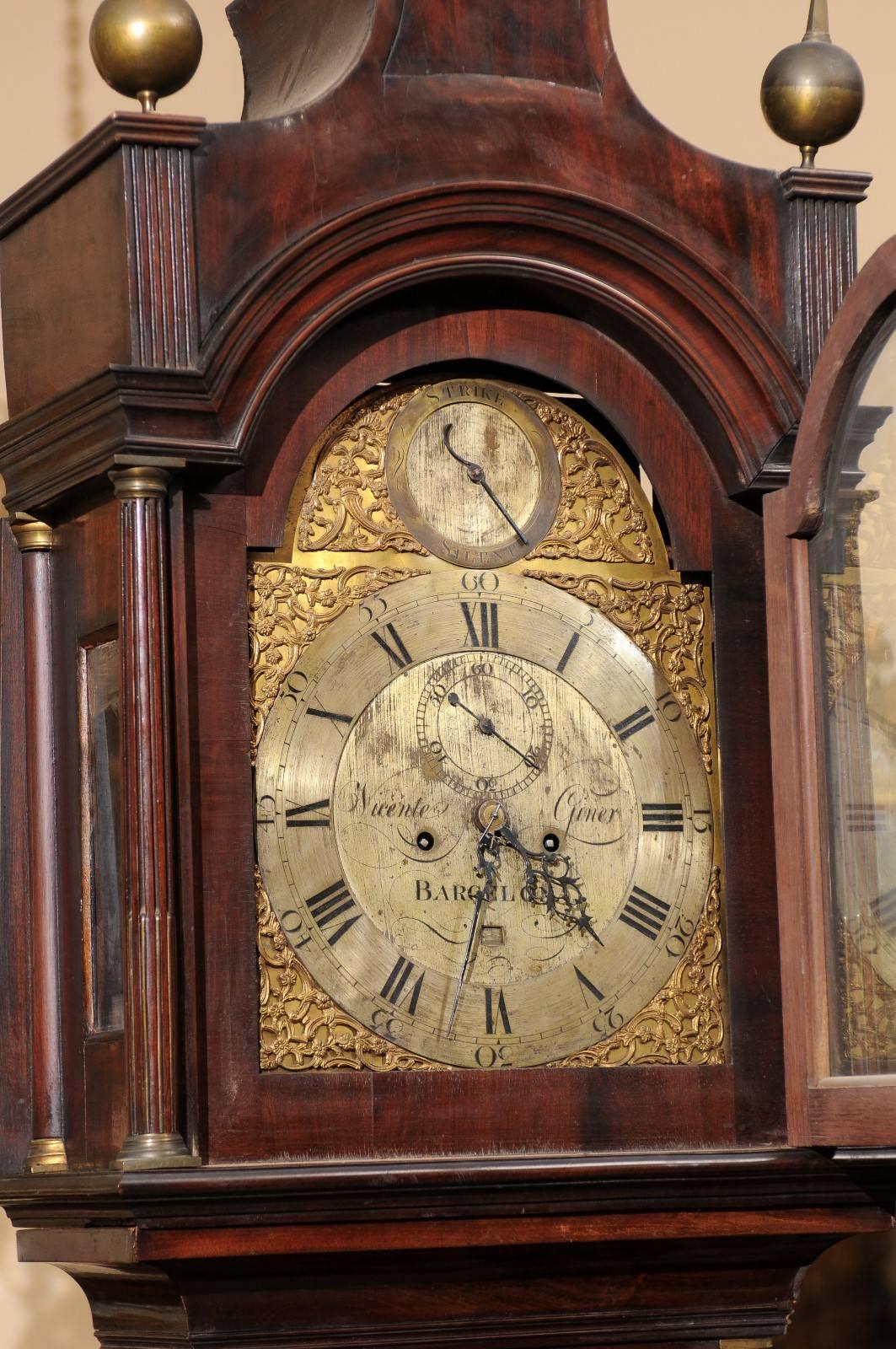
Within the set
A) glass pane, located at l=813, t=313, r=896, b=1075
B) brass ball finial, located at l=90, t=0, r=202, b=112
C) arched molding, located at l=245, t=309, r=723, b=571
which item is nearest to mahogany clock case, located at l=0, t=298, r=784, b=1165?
arched molding, located at l=245, t=309, r=723, b=571

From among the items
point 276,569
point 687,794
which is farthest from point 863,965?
point 276,569

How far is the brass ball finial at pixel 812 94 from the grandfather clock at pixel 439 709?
95mm

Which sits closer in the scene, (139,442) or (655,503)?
(139,442)

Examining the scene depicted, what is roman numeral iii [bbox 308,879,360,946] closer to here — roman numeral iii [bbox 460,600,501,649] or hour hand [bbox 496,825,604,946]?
hour hand [bbox 496,825,604,946]

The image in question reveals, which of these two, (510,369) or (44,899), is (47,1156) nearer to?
(44,899)

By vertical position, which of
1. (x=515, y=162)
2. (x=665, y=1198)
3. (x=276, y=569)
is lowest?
(x=665, y=1198)

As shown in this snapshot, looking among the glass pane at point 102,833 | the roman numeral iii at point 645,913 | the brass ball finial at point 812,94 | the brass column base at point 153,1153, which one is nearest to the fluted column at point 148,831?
the brass column base at point 153,1153

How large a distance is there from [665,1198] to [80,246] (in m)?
1.01

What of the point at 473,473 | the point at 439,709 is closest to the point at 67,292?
the point at 473,473

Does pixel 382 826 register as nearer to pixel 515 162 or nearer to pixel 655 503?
pixel 655 503

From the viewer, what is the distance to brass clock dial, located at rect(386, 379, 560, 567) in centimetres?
281

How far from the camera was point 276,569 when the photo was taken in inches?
108

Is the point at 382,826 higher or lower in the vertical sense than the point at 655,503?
lower

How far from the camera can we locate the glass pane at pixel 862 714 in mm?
2732
